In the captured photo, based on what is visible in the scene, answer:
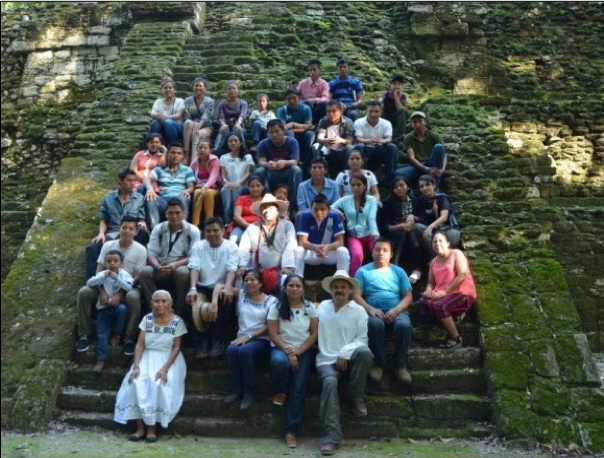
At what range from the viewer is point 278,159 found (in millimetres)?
7055

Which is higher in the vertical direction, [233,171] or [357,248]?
[233,171]

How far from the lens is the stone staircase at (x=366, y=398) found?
484 centimetres

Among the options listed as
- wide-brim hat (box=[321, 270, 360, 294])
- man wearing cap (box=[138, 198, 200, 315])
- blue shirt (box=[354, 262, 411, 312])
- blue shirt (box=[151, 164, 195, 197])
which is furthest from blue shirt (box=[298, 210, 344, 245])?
blue shirt (box=[151, 164, 195, 197])

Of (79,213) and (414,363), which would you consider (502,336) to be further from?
(79,213)

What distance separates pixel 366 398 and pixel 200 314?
1599 millimetres

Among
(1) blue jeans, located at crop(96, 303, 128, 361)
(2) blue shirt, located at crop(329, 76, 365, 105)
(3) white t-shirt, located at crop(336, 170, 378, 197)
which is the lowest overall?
(1) blue jeans, located at crop(96, 303, 128, 361)

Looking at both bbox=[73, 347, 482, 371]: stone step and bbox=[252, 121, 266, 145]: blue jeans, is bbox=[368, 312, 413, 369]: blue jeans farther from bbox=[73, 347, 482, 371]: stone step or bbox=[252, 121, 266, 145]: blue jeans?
bbox=[252, 121, 266, 145]: blue jeans

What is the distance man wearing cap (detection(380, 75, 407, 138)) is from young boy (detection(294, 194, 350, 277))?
2.70m

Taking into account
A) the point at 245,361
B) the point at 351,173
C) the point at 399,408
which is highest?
the point at 351,173

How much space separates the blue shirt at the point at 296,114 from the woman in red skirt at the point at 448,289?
3.06 meters

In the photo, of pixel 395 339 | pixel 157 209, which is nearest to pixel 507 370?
pixel 395 339

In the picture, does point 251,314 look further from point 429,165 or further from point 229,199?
point 429,165

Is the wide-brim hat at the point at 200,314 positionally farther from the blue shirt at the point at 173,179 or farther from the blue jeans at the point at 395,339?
the blue shirt at the point at 173,179

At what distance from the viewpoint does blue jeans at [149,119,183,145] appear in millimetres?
7785
